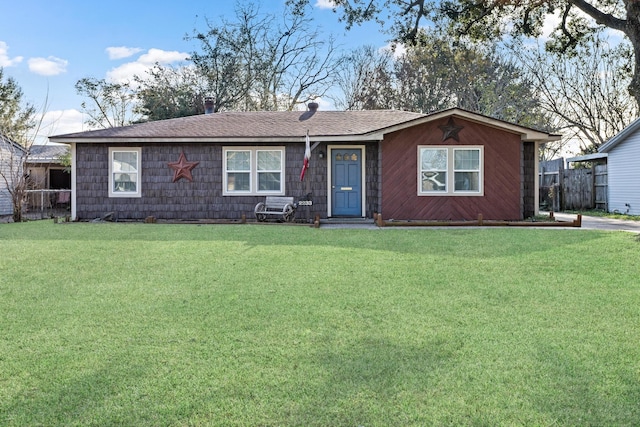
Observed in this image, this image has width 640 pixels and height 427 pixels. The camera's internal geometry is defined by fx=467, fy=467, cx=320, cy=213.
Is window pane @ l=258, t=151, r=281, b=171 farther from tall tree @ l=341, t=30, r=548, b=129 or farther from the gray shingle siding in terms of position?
tall tree @ l=341, t=30, r=548, b=129

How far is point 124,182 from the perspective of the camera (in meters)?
13.8

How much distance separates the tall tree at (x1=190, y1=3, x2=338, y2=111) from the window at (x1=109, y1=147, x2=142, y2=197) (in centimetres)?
1474

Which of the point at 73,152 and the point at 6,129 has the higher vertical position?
the point at 6,129

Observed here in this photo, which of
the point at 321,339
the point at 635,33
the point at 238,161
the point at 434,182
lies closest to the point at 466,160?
the point at 434,182

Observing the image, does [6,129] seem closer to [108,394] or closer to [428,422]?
[108,394]

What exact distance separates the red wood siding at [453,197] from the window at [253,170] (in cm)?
310

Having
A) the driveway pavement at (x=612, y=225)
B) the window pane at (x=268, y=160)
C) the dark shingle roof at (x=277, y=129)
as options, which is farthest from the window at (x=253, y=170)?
the driveway pavement at (x=612, y=225)

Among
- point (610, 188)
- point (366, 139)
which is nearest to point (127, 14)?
point (366, 139)

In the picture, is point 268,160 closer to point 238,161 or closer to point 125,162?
point 238,161

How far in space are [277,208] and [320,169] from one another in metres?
1.68

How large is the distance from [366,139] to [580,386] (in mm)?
10101

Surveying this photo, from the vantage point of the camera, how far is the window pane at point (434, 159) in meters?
12.5

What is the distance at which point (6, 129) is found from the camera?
19.1 metres

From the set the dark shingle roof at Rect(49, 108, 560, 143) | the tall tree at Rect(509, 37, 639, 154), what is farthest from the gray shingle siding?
the tall tree at Rect(509, 37, 639, 154)
